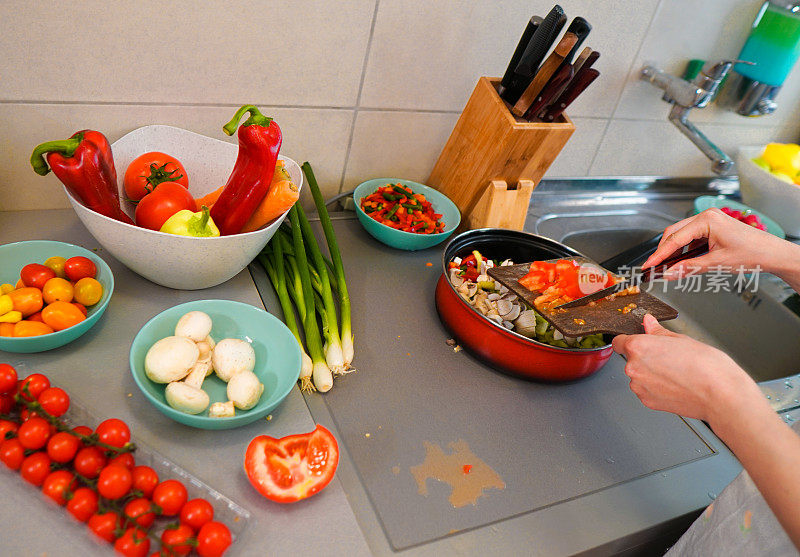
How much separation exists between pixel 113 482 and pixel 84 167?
42 centimetres

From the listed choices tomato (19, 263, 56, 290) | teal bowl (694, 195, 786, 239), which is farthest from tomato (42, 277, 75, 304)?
teal bowl (694, 195, 786, 239)

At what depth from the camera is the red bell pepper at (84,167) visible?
0.75 meters

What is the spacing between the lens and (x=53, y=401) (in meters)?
0.64

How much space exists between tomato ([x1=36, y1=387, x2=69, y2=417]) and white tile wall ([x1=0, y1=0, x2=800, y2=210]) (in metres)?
0.48

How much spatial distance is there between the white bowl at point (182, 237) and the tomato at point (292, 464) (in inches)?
11.3

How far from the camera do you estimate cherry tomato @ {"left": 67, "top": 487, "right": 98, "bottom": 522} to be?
1.89ft

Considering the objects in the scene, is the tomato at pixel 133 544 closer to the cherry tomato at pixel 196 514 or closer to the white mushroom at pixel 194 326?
the cherry tomato at pixel 196 514

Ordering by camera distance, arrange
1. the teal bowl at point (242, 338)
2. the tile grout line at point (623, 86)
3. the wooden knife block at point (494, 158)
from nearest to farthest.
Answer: the teal bowl at point (242, 338) < the wooden knife block at point (494, 158) < the tile grout line at point (623, 86)

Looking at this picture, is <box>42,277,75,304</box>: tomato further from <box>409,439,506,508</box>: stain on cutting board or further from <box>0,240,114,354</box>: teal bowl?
<box>409,439,506,508</box>: stain on cutting board

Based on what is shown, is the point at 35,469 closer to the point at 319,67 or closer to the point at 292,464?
the point at 292,464

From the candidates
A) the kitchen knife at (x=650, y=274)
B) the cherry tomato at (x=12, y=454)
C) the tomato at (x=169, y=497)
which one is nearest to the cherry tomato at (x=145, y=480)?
the tomato at (x=169, y=497)

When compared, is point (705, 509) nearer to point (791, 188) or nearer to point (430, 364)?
point (430, 364)

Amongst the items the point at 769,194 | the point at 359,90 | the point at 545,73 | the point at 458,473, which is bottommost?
the point at 458,473

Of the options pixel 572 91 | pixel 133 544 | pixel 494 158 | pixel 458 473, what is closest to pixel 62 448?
pixel 133 544
